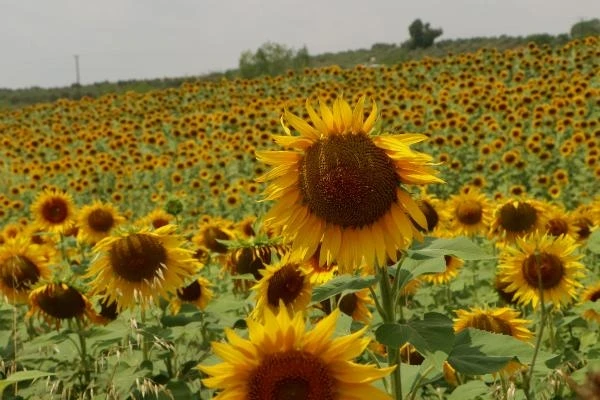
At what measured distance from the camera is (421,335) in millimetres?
1933

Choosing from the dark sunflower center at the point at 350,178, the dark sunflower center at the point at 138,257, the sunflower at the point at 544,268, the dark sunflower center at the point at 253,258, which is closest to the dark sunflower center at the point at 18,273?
the dark sunflower center at the point at 138,257

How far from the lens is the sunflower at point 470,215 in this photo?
5.60 metres

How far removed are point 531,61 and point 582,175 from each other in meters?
10.3

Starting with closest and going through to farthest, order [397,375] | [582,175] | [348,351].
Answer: [348,351] < [397,375] < [582,175]

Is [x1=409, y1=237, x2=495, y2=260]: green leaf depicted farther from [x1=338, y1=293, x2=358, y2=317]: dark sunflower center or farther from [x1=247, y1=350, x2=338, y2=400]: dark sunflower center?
[x1=338, y1=293, x2=358, y2=317]: dark sunflower center

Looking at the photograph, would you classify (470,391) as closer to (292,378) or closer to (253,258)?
(292,378)

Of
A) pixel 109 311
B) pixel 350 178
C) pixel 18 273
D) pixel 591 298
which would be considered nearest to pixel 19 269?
pixel 18 273

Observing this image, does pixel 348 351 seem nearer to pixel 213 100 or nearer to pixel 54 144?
pixel 54 144

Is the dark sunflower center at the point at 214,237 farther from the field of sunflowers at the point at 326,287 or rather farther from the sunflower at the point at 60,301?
the sunflower at the point at 60,301

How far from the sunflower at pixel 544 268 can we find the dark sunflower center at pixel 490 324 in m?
0.65

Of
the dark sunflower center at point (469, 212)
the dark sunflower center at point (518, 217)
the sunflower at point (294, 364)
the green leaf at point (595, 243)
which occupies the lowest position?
the dark sunflower center at point (469, 212)

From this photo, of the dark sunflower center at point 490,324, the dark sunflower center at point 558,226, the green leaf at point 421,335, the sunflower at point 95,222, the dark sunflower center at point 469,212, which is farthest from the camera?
the sunflower at point 95,222

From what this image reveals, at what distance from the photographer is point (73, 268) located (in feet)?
14.9

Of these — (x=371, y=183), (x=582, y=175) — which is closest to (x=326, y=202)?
(x=371, y=183)
